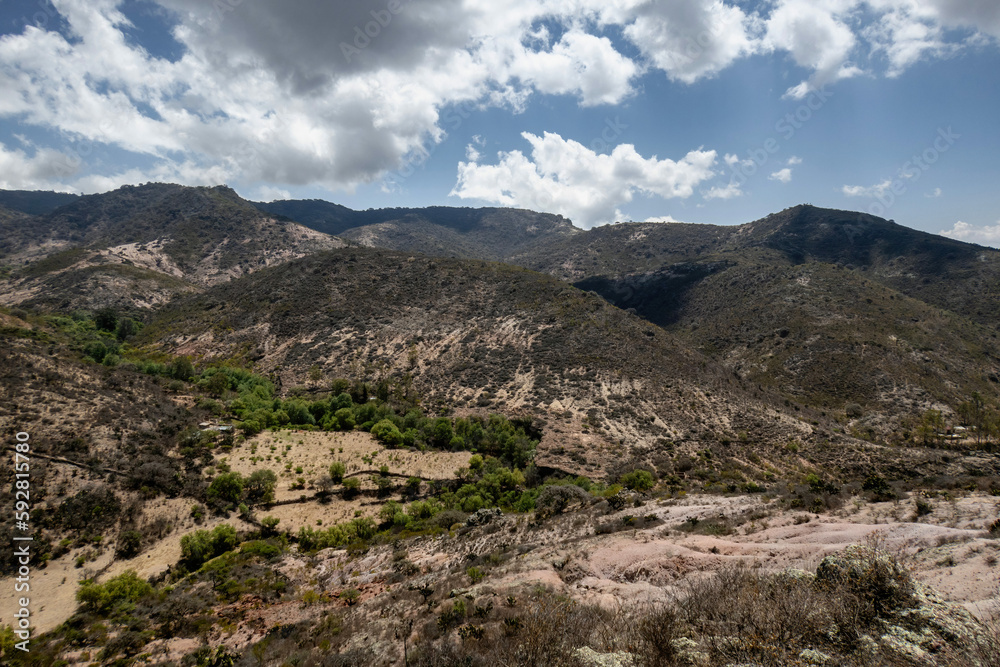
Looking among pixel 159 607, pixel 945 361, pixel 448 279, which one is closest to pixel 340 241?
pixel 448 279

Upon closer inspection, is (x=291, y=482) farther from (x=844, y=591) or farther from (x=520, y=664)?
(x=844, y=591)

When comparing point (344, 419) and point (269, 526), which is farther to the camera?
point (344, 419)

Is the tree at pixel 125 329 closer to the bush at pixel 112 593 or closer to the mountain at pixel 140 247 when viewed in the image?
the mountain at pixel 140 247

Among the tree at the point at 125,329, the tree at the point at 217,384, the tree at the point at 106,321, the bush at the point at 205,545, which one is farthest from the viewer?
the tree at the point at 106,321

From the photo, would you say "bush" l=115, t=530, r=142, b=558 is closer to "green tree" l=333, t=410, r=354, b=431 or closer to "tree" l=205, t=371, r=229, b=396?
"green tree" l=333, t=410, r=354, b=431

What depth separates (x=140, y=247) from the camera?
99125mm

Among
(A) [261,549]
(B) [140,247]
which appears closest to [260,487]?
(A) [261,549]

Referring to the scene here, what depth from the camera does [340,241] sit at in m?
121

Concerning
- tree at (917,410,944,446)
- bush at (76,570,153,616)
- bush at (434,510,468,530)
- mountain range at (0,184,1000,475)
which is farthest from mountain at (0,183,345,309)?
tree at (917,410,944,446)

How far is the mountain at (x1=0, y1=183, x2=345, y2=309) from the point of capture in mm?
73938

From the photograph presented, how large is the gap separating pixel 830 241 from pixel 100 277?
162 meters

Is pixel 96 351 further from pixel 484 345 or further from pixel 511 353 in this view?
pixel 511 353

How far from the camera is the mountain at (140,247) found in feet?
243

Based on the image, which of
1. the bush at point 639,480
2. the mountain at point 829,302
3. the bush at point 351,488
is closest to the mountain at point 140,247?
the bush at point 351,488
